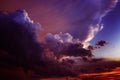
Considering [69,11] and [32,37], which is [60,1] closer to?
[69,11]

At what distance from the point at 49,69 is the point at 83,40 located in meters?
1.33

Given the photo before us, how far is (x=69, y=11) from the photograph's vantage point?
1052 centimetres

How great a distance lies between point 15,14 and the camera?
399 inches

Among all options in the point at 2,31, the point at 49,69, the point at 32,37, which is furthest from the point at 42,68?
the point at 2,31

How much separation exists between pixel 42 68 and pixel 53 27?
48.4 inches

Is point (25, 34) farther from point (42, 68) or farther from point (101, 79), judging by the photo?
point (101, 79)

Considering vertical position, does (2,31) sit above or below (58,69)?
above

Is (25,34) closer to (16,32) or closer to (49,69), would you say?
(16,32)

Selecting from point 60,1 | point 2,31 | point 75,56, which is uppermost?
point 60,1

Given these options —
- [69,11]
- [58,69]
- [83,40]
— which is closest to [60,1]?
[69,11]

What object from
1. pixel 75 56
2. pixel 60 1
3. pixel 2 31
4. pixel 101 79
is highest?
pixel 60 1

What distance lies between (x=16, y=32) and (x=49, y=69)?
1413mm

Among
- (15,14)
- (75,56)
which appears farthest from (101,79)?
(15,14)

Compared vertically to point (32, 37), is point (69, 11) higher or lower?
higher
